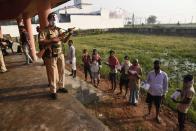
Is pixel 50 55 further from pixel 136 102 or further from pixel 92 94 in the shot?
pixel 136 102

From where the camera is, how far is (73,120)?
4480 millimetres

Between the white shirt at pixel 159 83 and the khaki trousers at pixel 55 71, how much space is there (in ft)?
8.67

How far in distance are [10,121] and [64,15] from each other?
51524mm

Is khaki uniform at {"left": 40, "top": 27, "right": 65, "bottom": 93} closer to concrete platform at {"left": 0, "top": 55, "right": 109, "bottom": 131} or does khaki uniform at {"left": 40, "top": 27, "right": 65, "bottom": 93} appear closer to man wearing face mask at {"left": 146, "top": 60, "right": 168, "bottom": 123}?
concrete platform at {"left": 0, "top": 55, "right": 109, "bottom": 131}

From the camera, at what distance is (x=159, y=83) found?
22.5ft

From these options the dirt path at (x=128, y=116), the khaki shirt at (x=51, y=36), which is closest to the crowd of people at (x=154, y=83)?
the dirt path at (x=128, y=116)

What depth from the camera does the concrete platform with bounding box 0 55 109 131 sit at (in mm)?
4312

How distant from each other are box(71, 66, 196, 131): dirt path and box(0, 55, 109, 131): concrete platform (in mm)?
2046

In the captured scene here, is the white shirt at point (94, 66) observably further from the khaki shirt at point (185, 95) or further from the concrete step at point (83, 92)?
the khaki shirt at point (185, 95)

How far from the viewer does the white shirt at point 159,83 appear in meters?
6.83

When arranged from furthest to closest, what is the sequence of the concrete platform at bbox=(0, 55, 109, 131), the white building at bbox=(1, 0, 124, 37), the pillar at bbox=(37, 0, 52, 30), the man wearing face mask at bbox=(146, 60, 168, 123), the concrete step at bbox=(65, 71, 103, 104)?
1. the white building at bbox=(1, 0, 124, 37)
2. the concrete step at bbox=(65, 71, 103, 104)
3. the man wearing face mask at bbox=(146, 60, 168, 123)
4. the pillar at bbox=(37, 0, 52, 30)
5. the concrete platform at bbox=(0, 55, 109, 131)

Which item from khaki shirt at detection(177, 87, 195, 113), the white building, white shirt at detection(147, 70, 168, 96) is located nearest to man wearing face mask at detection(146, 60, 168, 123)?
white shirt at detection(147, 70, 168, 96)

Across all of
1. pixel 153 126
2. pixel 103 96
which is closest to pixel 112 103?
pixel 103 96

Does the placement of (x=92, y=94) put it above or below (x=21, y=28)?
below
